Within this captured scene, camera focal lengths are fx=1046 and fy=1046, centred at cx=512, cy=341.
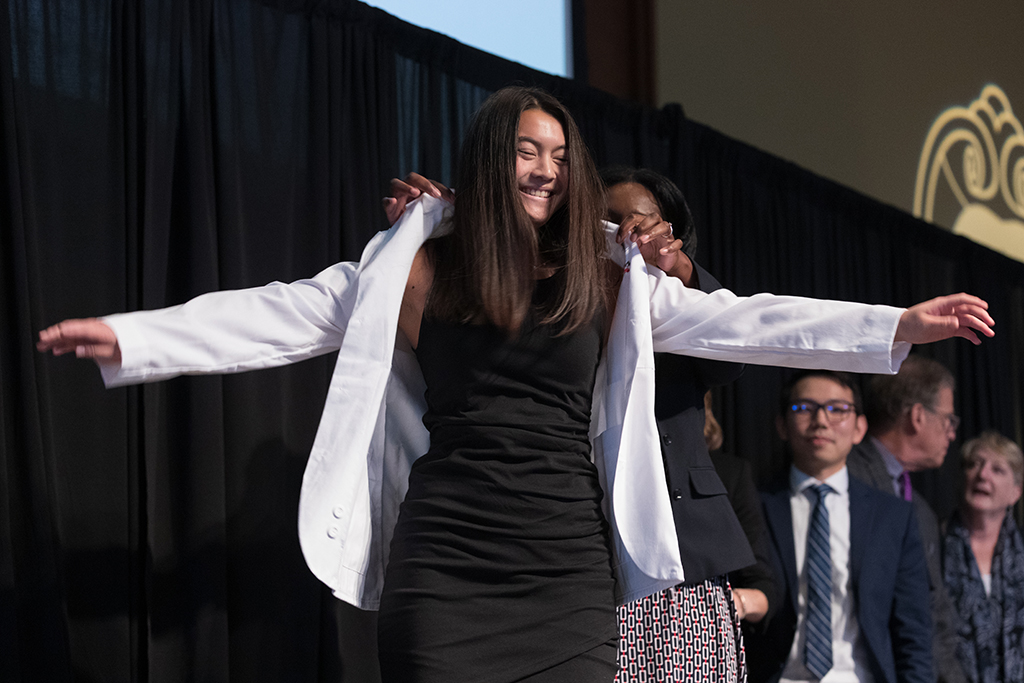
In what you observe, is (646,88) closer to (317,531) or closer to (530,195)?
(530,195)

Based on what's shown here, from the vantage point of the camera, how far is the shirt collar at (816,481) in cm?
340

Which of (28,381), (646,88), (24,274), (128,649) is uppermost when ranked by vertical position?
(646,88)

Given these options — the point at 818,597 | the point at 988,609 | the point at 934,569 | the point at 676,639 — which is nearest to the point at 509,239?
the point at 676,639

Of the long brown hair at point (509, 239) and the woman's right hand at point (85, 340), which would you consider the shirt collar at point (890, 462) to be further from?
the woman's right hand at point (85, 340)

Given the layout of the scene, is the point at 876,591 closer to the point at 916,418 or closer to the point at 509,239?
the point at 916,418

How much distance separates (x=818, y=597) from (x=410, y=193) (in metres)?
1.96

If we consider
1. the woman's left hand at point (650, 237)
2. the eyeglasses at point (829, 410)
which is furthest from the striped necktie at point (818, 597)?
the woman's left hand at point (650, 237)

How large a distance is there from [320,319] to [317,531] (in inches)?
14.8

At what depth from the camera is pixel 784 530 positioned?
3318mm

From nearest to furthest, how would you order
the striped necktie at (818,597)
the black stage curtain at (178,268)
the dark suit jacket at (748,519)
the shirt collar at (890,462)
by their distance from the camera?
the black stage curtain at (178,268), the dark suit jacket at (748,519), the striped necktie at (818,597), the shirt collar at (890,462)

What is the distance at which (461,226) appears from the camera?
6.23 ft

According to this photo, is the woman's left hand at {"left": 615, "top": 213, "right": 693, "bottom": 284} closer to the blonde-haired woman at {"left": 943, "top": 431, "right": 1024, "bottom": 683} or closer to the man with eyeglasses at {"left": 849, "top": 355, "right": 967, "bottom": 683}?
the man with eyeglasses at {"left": 849, "top": 355, "right": 967, "bottom": 683}

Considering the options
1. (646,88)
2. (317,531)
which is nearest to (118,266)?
(317,531)

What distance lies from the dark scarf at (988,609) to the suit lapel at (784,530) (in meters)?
1.39
